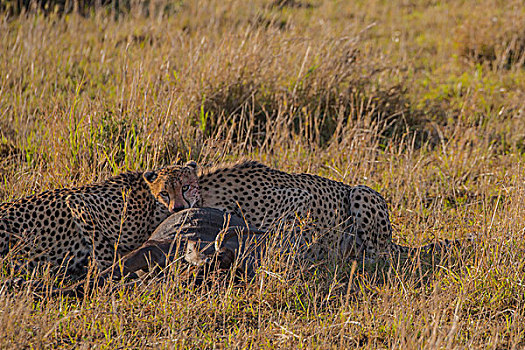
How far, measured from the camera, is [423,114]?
6.25 metres

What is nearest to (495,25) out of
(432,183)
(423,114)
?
(423,114)

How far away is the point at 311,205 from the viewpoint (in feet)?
13.1

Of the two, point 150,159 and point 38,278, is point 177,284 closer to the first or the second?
point 38,278

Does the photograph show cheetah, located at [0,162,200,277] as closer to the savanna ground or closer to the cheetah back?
the cheetah back

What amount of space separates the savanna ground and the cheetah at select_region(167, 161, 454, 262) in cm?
23

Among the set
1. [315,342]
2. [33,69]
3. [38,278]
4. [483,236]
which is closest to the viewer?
[315,342]

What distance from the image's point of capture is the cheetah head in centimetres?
374

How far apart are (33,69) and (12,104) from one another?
658 millimetres

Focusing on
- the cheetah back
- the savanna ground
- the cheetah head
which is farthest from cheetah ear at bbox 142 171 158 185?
the savanna ground

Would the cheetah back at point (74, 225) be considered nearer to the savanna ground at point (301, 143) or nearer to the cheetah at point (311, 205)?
the savanna ground at point (301, 143)

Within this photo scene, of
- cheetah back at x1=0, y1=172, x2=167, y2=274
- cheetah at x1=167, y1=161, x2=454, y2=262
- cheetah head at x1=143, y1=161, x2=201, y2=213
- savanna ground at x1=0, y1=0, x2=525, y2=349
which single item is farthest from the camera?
cheetah at x1=167, y1=161, x2=454, y2=262

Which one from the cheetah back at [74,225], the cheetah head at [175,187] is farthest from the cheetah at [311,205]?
the cheetah back at [74,225]

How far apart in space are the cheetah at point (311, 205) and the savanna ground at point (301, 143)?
230mm

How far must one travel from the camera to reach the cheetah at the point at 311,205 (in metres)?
3.92
